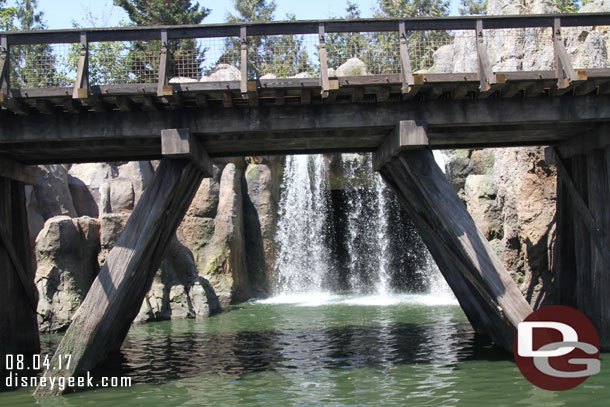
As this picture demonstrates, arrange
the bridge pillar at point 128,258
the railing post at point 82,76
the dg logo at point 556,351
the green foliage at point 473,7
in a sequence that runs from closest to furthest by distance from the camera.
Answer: the dg logo at point 556,351
the railing post at point 82,76
the bridge pillar at point 128,258
the green foliage at point 473,7

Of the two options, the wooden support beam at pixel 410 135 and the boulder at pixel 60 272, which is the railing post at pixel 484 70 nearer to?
the wooden support beam at pixel 410 135

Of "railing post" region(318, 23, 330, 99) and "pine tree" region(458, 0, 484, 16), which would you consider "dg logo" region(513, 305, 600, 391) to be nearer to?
"railing post" region(318, 23, 330, 99)

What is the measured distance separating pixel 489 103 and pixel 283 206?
643 inches

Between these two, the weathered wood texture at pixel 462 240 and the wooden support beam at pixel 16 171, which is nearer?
the weathered wood texture at pixel 462 240

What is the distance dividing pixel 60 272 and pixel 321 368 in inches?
410

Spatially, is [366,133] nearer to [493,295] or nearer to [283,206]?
[493,295]

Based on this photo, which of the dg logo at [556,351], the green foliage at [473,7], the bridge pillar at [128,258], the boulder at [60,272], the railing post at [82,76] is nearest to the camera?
the dg logo at [556,351]

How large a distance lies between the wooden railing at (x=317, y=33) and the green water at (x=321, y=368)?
12.5ft

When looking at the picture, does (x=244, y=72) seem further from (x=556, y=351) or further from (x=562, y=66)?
(x=556, y=351)

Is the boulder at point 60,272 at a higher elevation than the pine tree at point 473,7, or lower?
lower

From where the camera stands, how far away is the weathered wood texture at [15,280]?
33.9ft

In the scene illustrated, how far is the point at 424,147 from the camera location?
9.14m

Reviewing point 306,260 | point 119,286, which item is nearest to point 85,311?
point 119,286

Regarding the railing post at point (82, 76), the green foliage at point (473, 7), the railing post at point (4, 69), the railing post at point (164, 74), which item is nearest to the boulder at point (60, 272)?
the railing post at point (4, 69)
